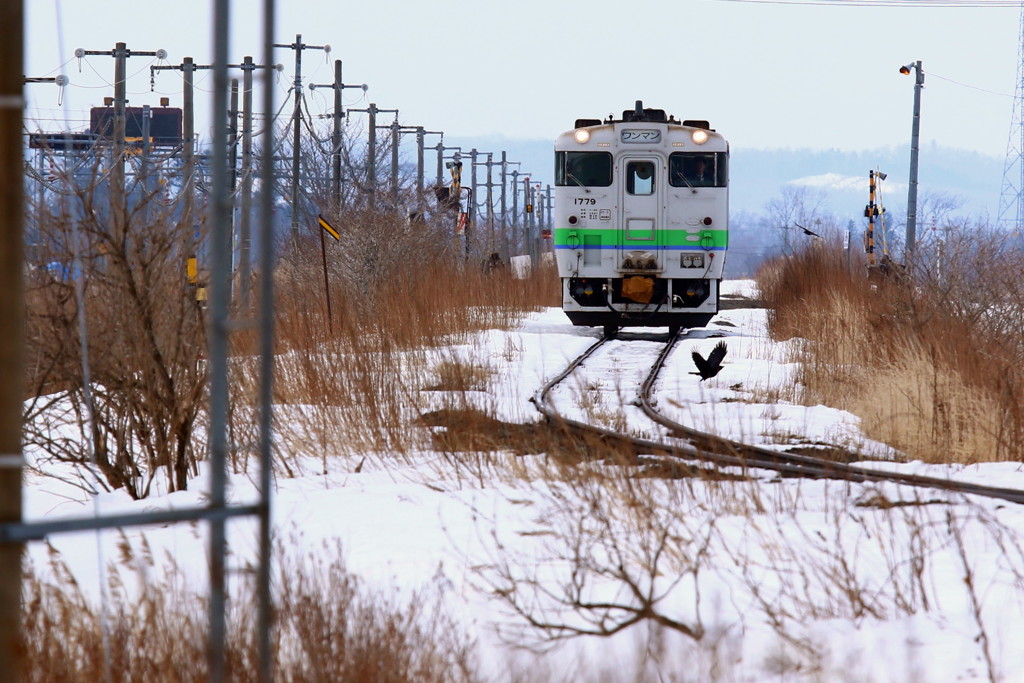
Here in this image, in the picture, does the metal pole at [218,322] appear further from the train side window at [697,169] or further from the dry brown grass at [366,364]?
the train side window at [697,169]

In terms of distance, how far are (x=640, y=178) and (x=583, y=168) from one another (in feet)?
2.71

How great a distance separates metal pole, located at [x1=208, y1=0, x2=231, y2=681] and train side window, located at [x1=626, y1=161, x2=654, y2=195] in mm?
14604

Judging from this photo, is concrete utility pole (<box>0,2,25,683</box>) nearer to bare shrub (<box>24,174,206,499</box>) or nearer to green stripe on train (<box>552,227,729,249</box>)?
bare shrub (<box>24,174,206,499</box>)

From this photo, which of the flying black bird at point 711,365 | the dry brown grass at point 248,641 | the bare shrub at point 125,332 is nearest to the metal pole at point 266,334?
the dry brown grass at point 248,641

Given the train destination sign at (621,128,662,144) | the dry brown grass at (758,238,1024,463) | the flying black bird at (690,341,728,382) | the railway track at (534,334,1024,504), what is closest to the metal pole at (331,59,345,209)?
the train destination sign at (621,128,662,144)

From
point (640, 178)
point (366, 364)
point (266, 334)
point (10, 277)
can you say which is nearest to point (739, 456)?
point (366, 364)

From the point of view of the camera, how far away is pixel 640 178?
55.0ft

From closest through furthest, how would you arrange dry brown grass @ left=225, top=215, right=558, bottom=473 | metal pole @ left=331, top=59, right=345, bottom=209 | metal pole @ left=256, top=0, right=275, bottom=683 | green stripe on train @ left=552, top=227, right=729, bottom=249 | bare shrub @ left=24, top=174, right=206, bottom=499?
metal pole @ left=256, top=0, right=275, bottom=683 < bare shrub @ left=24, top=174, right=206, bottom=499 < dry brown grass @ left=225, top=215, right=558, bottom=473 < green stripe on train @ left=552, top=227, right=729, bottom=249 < metal pole @ left=331, top=59, right=345, bottom=209

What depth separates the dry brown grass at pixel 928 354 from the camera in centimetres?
801

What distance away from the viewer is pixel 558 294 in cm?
2852

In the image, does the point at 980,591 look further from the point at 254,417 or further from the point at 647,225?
the point at 647,225

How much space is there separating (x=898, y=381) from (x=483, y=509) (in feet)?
17.3

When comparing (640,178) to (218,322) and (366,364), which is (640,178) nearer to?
(366,364)

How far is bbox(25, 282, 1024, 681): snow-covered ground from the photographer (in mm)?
3688
